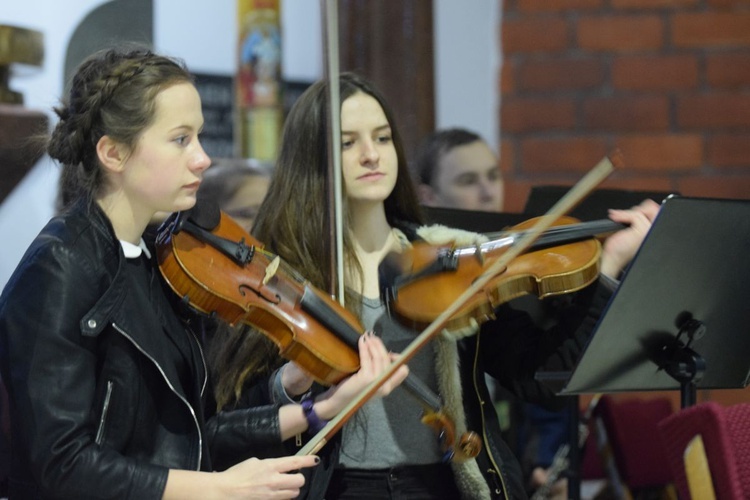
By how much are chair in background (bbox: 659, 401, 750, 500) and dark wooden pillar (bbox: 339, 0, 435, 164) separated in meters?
1.75

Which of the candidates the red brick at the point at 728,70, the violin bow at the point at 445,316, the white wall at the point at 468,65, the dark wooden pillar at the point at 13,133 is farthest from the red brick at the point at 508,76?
the violin bow at the point at 445,316

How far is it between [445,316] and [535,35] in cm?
172

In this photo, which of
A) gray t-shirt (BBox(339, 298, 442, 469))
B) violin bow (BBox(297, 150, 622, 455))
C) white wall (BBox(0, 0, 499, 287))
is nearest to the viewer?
violin bow (BBox(297, 150, 622, 455))

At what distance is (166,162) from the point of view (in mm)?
1506

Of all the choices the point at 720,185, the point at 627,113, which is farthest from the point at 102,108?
the point at 720,185

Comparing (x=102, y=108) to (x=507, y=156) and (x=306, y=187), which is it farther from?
(x=507, y=156)

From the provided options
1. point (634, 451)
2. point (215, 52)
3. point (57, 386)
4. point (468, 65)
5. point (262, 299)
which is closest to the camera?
point (57, 386)

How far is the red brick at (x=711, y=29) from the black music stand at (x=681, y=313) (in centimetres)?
143

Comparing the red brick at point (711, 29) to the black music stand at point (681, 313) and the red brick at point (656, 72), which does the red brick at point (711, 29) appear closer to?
the red brick at point (656, 72)

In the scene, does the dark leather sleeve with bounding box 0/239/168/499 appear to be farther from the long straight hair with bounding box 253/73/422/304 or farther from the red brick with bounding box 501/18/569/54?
the red brick with bounding box 501/18/569/54

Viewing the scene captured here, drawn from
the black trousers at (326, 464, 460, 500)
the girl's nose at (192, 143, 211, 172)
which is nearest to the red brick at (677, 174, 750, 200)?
the black trousers at (326, 464, 460, 500)

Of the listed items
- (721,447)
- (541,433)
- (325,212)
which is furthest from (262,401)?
(541,433)

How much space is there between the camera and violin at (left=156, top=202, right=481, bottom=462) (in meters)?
1.54

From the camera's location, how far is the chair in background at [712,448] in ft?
4.74
